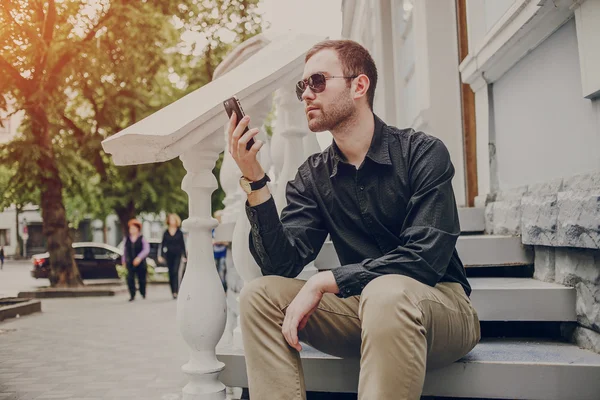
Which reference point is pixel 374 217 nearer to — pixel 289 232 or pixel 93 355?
pixel 289 232

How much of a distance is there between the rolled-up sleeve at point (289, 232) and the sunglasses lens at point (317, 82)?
1.24 ft

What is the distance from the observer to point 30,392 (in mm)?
3725

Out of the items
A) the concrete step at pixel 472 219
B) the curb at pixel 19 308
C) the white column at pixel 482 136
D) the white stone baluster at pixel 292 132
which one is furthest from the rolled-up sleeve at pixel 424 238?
the curb at pixel 19 308

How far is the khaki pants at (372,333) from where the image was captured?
172 centimetres

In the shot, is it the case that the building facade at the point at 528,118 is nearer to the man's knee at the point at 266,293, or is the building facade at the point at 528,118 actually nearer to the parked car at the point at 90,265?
the man's knee at the point at 266,293

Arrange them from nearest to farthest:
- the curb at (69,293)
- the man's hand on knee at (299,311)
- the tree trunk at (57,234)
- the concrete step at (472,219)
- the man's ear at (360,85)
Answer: the man's hand on knee at (299,311) → the man's ear at (360,85) → the concrete step at (472,219) → the curb at (69,293) → the tree trunk at (57,234)

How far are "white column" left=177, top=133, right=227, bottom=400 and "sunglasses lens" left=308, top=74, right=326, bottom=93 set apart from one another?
1.40 feet

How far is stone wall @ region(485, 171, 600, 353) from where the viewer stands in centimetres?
221

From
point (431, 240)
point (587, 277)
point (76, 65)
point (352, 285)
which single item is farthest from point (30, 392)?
point (76, 65)

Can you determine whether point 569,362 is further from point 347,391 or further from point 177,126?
point 177,126

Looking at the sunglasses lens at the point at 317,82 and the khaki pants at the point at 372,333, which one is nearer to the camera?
the khaki pants at the point at 372,333

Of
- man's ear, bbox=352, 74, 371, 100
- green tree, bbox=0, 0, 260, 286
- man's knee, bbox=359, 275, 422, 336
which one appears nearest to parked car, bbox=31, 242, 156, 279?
green tree, bbox=0, 0, 260, 286

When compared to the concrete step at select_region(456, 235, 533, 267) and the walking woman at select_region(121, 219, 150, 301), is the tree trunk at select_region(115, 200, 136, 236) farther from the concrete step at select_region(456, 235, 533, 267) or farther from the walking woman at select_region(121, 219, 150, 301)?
the concrete step at select_region(456, 235, 533, 267)

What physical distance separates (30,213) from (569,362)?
162ft
